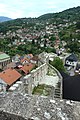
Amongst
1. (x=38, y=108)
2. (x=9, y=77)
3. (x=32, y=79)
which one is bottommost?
(x=9, y=77)

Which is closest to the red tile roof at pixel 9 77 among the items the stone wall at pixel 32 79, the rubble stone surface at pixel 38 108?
the stone wall at pixel 32 79

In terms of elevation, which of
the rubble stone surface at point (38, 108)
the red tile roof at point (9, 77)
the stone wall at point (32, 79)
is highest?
the rubble stone surface at point (38, 108)

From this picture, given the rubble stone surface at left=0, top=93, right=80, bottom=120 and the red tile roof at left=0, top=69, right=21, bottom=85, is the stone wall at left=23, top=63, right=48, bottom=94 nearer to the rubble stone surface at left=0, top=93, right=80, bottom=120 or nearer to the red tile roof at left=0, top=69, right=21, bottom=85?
the rubble stone surface at left=0, top=93, right=80, bottom=120

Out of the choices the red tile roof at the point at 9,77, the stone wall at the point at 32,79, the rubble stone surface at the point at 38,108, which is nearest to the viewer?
the rubble stone surface at the point at 38,108

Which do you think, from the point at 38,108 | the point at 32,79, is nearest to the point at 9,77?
the point at 32,79

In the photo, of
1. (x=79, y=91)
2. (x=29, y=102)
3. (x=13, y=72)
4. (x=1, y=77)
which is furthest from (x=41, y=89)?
(x=13, y=72)

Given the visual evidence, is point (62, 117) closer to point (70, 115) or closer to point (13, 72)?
point (70, 115)

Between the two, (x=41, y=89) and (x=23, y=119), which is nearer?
(x=23, y=119)

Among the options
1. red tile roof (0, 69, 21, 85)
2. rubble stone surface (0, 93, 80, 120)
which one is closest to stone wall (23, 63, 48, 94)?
rubble stone surface (0, 93, 80, 120)

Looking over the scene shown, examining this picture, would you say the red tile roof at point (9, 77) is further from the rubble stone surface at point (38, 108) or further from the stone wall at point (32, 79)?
the rubble stone surface at point (38, 108)

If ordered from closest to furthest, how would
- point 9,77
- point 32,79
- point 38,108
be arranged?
point 38,108, point 32,79, point 9,77

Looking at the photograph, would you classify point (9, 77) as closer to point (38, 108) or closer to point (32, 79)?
point (32, 79)
